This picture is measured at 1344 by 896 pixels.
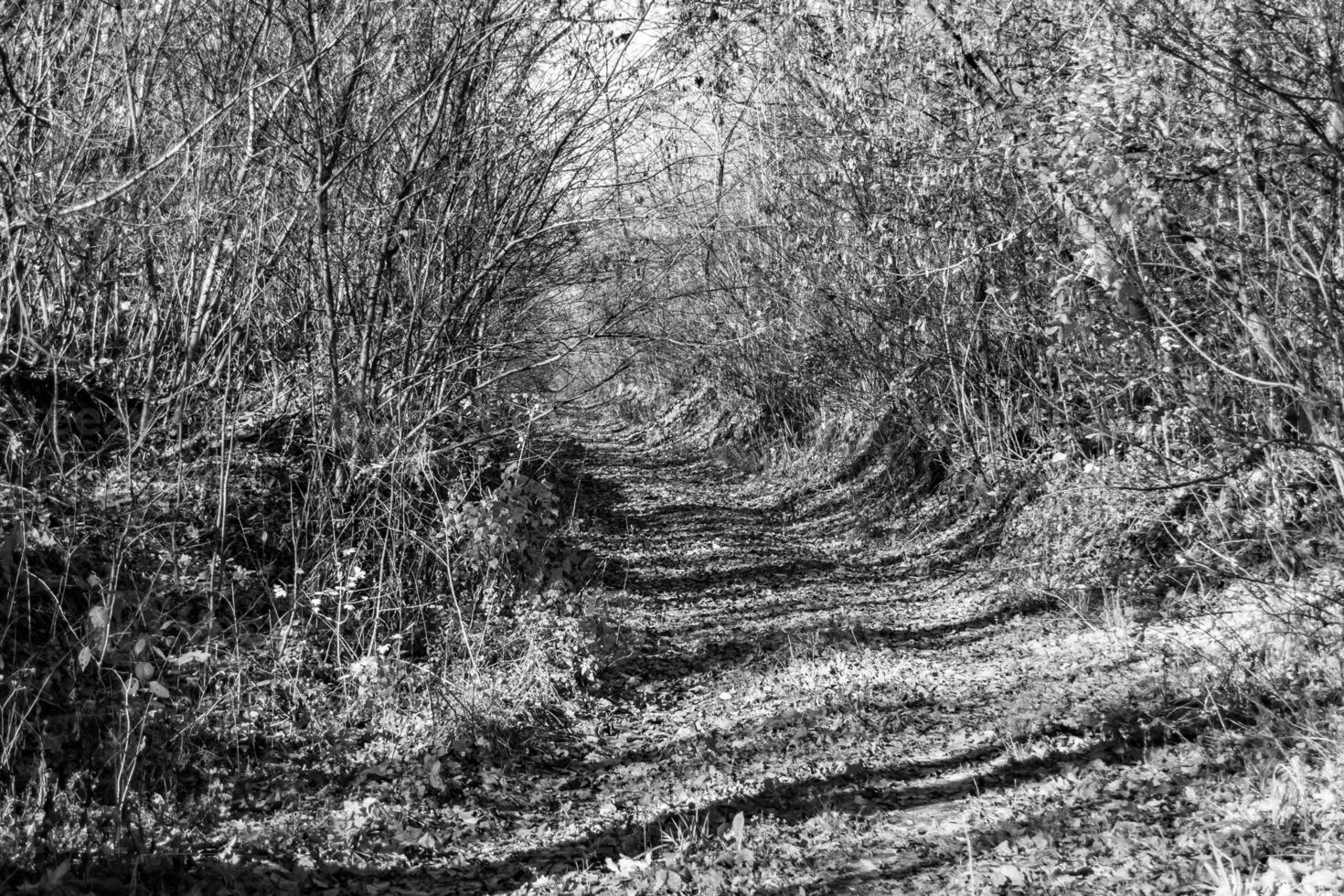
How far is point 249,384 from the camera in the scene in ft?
27.7

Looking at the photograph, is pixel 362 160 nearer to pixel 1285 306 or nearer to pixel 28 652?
pixel 28 652

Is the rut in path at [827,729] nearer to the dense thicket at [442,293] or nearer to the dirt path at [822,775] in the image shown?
the dirt path at [822,775]

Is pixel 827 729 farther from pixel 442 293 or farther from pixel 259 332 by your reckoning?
pixel 259 332

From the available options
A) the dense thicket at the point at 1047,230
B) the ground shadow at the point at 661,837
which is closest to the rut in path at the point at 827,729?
the ground shadow at the point at 661,837

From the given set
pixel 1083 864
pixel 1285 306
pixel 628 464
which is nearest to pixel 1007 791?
pixel 1083 864

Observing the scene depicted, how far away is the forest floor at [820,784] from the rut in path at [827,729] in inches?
0.7

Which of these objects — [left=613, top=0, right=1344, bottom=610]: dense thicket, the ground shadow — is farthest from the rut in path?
[left=613, top=0, right=1344, bottom=610]: dense thicket

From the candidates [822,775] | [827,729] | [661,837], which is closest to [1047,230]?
[827,729]

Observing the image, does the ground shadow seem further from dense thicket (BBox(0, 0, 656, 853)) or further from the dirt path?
dense thicket (BBox(0, 0, 656, 853))

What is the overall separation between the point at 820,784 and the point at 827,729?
70cm

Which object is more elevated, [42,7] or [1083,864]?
[42,7]

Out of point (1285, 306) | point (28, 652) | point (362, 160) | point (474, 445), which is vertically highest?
point (362, 160)

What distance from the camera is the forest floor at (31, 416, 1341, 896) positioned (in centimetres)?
434

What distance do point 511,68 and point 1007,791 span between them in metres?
5.69
